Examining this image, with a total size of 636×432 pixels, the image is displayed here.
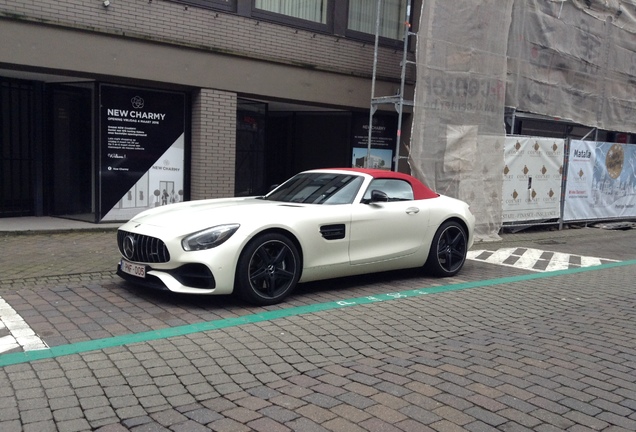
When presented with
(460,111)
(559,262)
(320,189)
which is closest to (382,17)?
(460,111)

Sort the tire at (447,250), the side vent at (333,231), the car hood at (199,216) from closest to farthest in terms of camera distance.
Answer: the car hood at (199,216) < the side vent at (333,231) < the tire at (447,250)

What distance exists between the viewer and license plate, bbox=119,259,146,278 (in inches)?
234

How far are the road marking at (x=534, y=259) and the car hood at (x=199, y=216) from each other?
14.3ft

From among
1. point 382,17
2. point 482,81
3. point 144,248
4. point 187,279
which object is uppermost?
point 382,17

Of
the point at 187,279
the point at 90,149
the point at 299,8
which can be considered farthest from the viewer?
the point at 299,8

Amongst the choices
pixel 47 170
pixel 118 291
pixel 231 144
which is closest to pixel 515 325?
pixel 118 291

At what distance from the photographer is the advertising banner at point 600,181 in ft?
46.5

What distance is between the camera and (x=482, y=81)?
12.4 m

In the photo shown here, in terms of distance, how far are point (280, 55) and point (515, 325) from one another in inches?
315

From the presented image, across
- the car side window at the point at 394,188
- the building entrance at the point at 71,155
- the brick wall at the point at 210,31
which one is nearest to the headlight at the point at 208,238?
the car side window at the point at 394,188

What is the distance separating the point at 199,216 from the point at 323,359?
2176 mm

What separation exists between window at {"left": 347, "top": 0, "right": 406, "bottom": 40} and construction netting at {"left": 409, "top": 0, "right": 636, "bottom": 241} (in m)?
2.03

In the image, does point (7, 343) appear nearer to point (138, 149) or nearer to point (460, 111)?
point (138, 149)

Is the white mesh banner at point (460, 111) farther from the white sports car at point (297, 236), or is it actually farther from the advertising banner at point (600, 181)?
the white sports car at point (297, 236)
